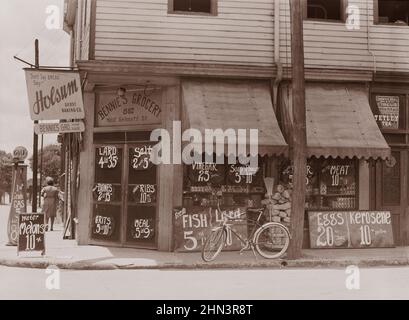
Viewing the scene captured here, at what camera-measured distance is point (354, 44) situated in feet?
48.3

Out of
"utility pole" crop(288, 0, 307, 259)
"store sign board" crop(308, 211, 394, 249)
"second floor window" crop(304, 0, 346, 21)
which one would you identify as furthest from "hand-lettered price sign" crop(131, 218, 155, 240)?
"second floor window" crop(304, 0, 346, 21)

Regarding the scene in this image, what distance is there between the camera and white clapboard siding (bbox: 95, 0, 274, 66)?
13.7 metres

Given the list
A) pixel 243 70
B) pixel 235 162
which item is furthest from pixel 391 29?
pixel 235 162

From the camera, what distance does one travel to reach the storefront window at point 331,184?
14.5 metres

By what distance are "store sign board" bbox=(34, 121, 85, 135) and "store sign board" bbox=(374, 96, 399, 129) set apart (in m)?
7.02

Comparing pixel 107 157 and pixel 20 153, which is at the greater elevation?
pixel 20 153

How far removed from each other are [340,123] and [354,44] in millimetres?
2262

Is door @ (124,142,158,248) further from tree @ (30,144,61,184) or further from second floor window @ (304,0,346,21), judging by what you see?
tree @ (30,144,61,184)

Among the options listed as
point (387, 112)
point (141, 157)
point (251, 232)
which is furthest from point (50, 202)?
point (387, 112)

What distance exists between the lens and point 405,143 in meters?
15.0

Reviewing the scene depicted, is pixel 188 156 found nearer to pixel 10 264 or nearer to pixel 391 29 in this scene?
pixel 10 264

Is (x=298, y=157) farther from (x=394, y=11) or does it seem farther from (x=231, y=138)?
(x=394, y=11)

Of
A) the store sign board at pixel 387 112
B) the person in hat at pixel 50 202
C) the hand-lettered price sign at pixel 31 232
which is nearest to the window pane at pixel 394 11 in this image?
the store sign board at pixel 387 112

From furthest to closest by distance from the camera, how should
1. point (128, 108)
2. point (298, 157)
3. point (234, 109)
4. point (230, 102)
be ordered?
point (128, 108), point (230, 102), point (234, 109), point (298, 157)
